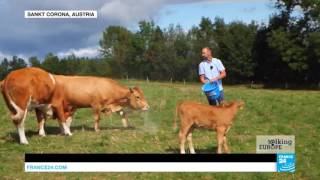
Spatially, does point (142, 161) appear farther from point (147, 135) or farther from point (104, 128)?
point (104, 128)

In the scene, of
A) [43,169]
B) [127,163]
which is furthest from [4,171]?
[127,163]

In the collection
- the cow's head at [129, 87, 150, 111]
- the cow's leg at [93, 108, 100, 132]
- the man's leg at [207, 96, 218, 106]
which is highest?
the man's leg at [207, 96, 218, 106]

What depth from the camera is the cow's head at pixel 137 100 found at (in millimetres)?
16031

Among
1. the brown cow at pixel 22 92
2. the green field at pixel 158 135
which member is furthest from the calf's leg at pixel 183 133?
the brown cow at pixel 22 92

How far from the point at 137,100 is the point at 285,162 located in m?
6.92

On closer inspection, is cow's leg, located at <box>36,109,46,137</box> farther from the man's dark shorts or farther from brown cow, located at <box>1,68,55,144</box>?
the man's dark shorts

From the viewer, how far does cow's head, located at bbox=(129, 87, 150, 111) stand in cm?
1603

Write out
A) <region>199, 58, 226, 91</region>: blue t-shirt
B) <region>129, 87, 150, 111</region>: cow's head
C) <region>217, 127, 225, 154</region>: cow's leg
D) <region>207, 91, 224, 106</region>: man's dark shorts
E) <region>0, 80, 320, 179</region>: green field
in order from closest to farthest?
<region>0, 80, 320, 179</region>: green field
<region>217, 127, 225, 154</region>: cow's leg
<region>199, 58, 226, 91</region>: blue t-shirt
<region>207, 91, 224, 106</region>: man's dark shorts
<region>129, 87, 150, 111</region>: cow's head

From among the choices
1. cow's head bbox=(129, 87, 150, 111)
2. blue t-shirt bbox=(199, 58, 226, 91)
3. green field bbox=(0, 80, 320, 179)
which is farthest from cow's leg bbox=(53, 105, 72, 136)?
blue t-shirt bbox=(199, 58, 226, 91)

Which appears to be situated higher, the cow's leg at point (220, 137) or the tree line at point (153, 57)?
the tree line at point (153, 57)

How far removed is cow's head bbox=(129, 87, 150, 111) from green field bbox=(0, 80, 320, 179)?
0.22 metres

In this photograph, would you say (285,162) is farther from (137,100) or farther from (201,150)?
(137,100)

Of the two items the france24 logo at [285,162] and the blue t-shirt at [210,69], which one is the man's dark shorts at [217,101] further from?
the france24 logo at [285,162]

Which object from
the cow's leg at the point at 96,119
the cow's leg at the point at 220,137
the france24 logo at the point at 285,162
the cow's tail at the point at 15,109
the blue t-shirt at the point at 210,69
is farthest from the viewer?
the cow's leg at the point at 96,119
